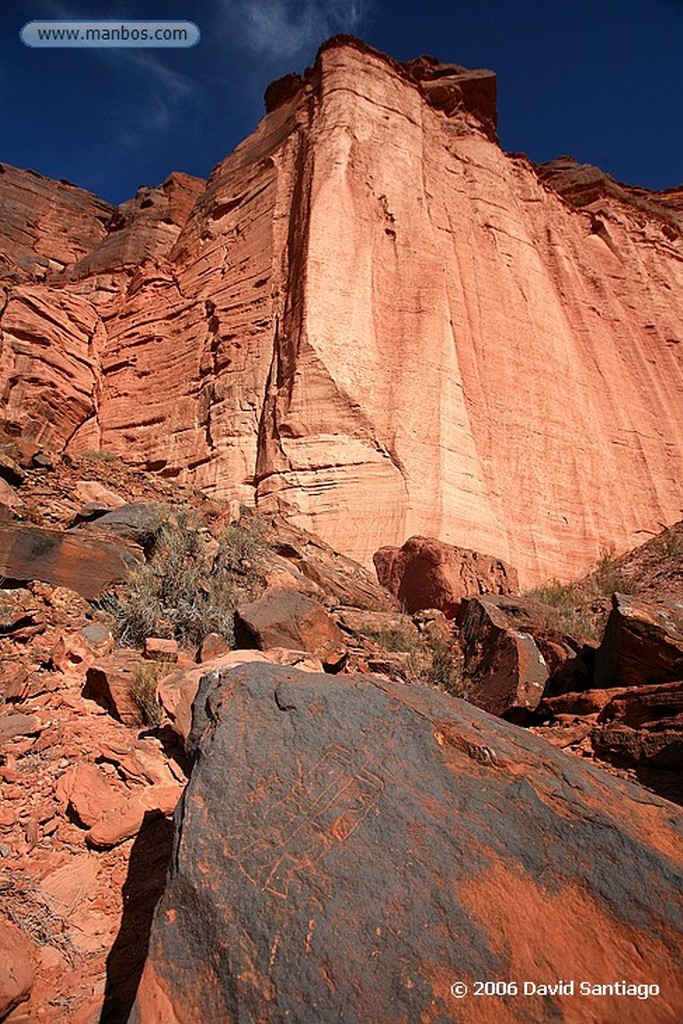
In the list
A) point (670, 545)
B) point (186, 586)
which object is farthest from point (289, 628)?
point (670, 545)

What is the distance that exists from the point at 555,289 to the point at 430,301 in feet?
22.0

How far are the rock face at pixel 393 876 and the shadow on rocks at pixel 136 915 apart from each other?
1.29 feet

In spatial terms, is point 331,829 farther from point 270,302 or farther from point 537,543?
point 270,302

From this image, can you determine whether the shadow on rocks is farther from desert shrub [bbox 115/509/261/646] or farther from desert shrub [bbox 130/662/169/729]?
desert shrub [bbox 115/509/261/646]

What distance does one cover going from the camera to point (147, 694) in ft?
10.9

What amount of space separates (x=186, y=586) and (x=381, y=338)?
928cm

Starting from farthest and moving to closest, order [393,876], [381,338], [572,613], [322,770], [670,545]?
[381,338] < [670,545] < [572,613] < [322,770] < [393,876]

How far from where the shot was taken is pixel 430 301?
1358 centimetres

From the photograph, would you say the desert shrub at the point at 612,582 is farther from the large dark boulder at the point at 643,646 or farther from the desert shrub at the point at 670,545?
the large dark boulder at the point at 643,646

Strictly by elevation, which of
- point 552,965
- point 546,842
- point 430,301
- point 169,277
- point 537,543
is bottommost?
point 552,965

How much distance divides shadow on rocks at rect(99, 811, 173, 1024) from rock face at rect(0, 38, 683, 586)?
781cm

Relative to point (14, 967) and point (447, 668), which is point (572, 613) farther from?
point (14, 967)

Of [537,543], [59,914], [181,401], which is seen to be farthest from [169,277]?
[59,914]

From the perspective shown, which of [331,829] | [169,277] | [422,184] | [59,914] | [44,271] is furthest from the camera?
[44,271]
